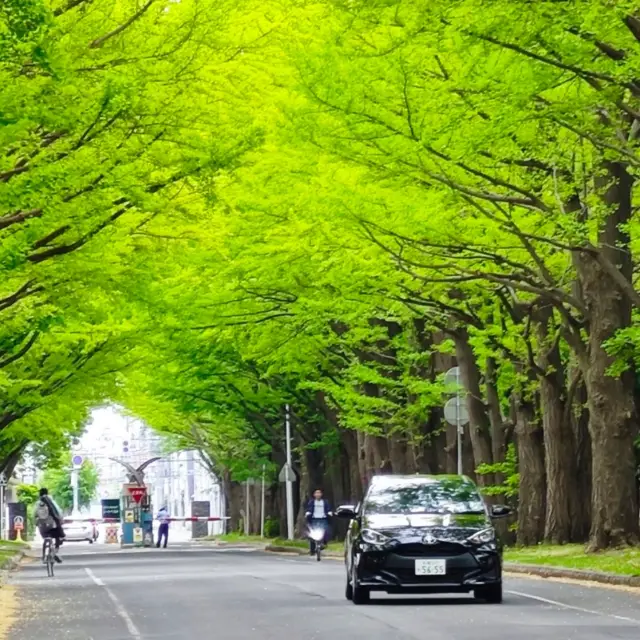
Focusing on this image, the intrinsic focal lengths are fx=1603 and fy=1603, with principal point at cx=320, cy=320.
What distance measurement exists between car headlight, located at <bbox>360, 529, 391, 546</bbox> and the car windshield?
65 cm

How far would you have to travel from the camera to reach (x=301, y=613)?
56.5ft

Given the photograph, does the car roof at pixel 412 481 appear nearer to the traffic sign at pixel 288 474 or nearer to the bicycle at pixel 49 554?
the bicycle at pixel 49 554

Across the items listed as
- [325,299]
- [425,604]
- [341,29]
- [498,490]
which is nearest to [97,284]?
[341,29]

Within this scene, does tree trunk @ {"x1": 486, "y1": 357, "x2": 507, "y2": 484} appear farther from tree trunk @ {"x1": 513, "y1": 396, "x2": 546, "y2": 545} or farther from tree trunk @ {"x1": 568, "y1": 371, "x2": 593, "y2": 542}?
tree trunk @ {"x1": 568, "y1": 371, "x2": 593, "y2": 542}

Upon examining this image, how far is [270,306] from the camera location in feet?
113

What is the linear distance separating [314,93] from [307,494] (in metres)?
33.4

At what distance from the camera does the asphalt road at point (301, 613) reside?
14375 millimetres

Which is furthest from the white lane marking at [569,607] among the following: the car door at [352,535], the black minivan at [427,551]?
the car door at [352,535]

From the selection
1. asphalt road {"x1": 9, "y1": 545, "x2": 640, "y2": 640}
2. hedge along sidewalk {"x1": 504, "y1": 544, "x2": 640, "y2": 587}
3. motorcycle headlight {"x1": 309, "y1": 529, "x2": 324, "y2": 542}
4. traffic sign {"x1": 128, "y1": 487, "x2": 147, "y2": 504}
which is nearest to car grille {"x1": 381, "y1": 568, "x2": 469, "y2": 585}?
asphalt road {"x1": 9, "y1": 545, "x2": 640, "y2": 640}

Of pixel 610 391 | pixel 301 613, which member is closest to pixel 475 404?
pixel 610 391

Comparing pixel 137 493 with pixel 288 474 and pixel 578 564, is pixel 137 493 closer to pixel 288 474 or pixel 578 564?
pixel 288 474

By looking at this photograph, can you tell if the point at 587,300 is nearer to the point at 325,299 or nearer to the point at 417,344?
the point at 325,299

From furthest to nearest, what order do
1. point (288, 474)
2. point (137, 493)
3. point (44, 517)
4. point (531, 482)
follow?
point (137, 493), point (288, 474), point (531, 482), point (44, 517)

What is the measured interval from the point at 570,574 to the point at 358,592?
6.90 m
